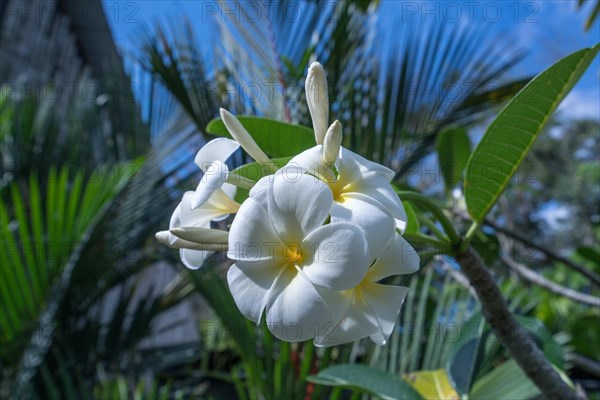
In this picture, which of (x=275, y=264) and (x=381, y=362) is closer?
(x=275, y=264)

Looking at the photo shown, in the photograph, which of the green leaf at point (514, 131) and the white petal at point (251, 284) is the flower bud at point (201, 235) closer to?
the white petal at point (251, 284)

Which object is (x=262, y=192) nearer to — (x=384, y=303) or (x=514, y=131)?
(x=384, y=303)

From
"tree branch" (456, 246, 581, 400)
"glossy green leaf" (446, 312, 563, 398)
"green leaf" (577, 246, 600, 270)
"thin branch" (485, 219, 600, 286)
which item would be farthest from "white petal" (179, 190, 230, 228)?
"green leaf" (577, 246, 600, 270)

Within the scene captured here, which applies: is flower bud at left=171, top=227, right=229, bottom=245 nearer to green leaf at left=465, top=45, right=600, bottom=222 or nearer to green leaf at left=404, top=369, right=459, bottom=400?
green leaf at left=465, top=45, right=600, bottom=222

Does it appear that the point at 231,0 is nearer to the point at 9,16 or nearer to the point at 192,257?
the point at 192,257

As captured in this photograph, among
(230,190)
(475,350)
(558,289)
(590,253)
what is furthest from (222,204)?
(590,253)

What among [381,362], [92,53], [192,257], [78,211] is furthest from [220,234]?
[92,53]
